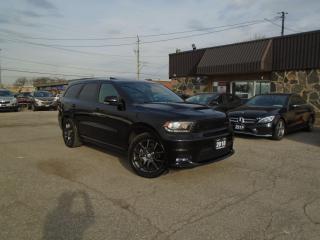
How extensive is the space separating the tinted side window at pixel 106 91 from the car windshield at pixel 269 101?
582 centimetres

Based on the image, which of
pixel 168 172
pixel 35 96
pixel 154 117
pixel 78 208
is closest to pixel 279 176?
pixel 168 172

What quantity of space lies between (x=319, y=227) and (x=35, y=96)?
23574 mm

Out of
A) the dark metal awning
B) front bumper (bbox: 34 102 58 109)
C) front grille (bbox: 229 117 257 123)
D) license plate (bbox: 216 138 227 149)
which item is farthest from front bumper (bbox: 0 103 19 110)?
license plate (bbox: 216 138 227 149)

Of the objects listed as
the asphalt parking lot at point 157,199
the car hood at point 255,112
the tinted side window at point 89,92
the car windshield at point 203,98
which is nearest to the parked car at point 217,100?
the car windshield at point 203,98

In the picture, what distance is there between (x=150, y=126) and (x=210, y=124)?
1030 millimetres

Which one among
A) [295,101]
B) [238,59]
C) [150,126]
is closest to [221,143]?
[150,126]

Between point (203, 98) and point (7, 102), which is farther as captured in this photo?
point (7, 102)

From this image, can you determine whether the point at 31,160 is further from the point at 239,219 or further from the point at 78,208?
the point at 239,219

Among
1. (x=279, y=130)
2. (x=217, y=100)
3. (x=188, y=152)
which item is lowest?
(x=279, y=130)

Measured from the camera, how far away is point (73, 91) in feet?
25.3

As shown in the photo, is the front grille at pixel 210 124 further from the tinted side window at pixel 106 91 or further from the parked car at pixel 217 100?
the parked car at pixel 217 100

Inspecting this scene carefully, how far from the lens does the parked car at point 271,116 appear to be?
29.0ft

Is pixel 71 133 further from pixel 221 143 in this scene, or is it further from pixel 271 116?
pixel 271 116

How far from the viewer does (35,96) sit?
77.8 ft
